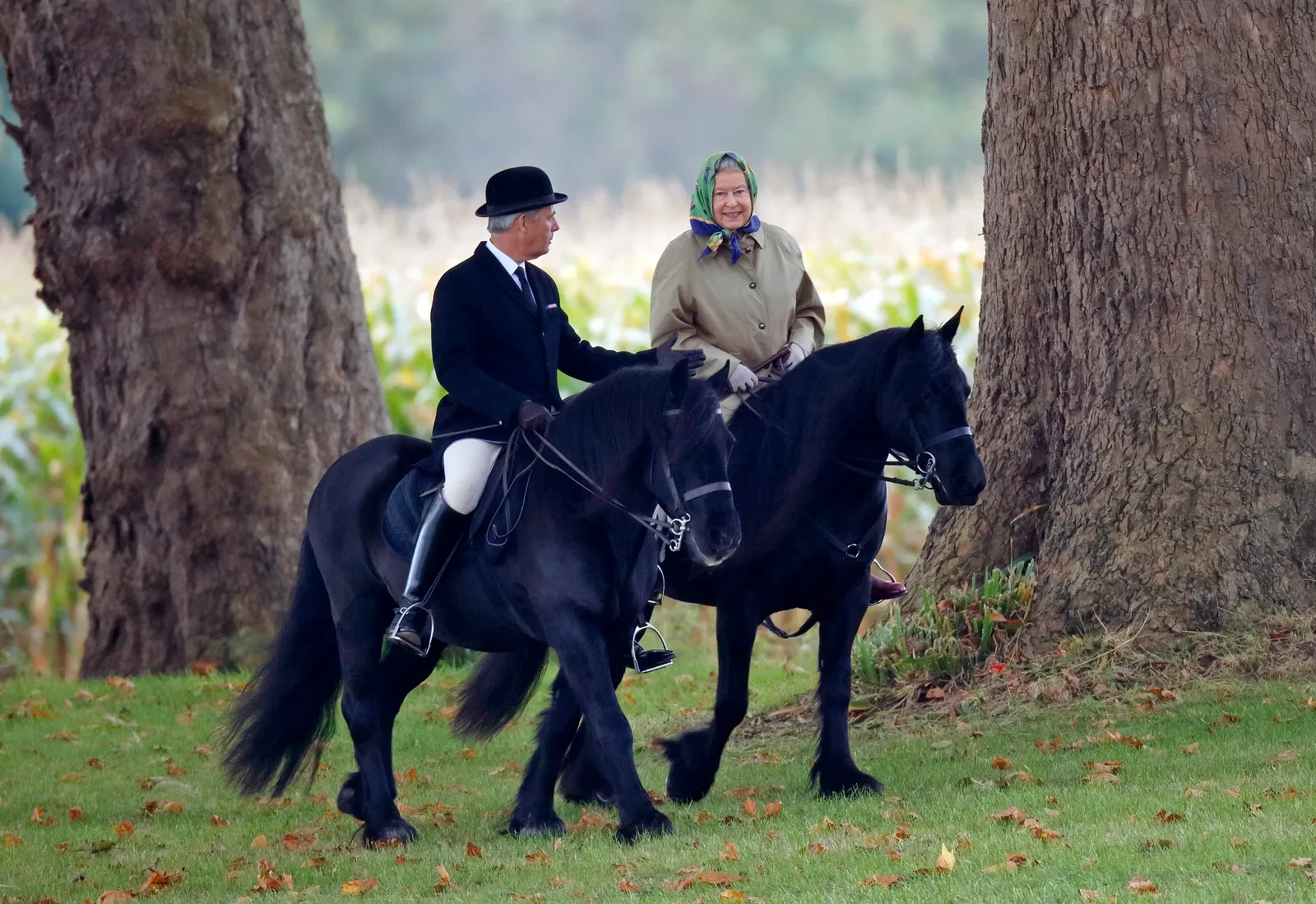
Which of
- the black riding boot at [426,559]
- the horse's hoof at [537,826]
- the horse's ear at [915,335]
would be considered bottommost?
the horse's hoof at [537,826]

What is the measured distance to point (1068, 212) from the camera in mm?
8828

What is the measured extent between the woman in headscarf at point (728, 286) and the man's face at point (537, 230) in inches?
32.3

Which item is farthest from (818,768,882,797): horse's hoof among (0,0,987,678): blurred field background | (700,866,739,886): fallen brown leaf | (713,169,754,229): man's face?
(0,0,987,678): blurred field background

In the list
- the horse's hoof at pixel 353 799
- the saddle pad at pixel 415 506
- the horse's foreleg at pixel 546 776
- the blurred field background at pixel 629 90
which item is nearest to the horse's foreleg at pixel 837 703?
the horse's foreleg at pixel 546 776

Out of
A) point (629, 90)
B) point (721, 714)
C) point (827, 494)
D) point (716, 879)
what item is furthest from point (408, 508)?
point (629, 90)

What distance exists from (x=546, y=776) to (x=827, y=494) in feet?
5.50

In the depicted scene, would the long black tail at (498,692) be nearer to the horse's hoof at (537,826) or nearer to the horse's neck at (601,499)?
the horse's hoof at (537,826)

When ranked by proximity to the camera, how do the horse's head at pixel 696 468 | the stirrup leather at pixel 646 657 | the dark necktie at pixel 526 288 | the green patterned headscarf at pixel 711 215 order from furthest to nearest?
the green patterned headscarf at pixel 711 215 < the dark necktie at pixel 526 288 < the stirrup leather at pixel 646 657 < the horse's head at pixel 696 468

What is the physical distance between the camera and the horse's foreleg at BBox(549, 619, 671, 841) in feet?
21.3

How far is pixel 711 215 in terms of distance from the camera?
7.79 meters

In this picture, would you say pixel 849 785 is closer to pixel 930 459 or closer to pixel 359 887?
pixel 930 459

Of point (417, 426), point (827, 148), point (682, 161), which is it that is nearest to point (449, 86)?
point (682, 161)

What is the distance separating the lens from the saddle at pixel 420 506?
6.89m

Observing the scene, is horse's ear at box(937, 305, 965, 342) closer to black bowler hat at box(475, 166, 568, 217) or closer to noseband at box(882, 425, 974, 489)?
noseband at box(882, 425, 974, 489)
